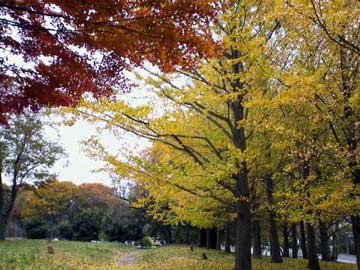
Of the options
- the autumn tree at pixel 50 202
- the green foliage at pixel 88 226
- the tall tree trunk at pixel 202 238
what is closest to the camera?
the tall tree trunk at pixel 202 238

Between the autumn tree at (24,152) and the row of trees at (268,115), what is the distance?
21.8 metres

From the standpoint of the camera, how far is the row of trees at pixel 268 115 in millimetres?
7258

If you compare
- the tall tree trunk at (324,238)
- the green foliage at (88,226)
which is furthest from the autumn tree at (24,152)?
the tall tree trunk at (324,238)

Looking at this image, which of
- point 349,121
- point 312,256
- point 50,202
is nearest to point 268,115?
point 349,121

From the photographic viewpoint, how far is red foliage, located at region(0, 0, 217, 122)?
3900 millimetres

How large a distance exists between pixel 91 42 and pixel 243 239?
7.19m

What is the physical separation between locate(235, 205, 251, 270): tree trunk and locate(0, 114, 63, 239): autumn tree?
23.3 m

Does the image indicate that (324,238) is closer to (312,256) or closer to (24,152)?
(312,256)

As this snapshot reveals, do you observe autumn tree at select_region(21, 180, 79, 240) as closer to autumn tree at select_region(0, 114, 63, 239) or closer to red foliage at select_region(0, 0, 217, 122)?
autumn tree at select_region(0, 114, 63, 239)

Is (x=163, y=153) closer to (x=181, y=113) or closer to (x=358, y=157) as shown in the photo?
(x=181, y=113)

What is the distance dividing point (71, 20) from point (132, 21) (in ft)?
2.15

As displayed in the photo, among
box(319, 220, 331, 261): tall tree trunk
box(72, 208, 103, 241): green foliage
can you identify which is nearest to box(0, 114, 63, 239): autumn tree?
box(72, 208, 103, 241): green foliage

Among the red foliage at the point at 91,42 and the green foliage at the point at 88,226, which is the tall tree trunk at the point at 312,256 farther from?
the green foliage at the point at 88,226

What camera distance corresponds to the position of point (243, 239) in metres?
9.75
